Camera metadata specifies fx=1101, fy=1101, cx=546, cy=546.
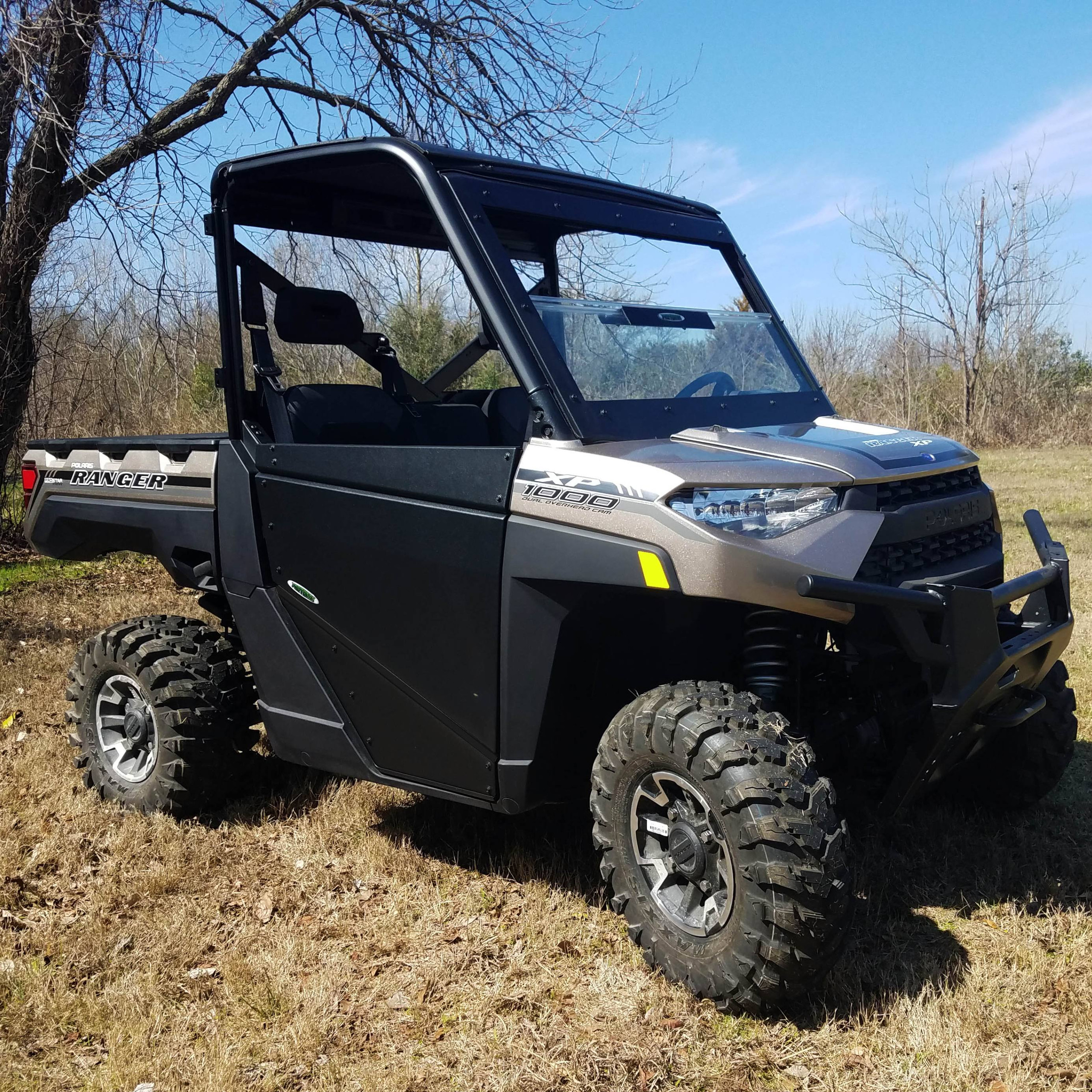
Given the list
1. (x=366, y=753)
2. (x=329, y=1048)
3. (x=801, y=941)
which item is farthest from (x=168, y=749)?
(x=801, y=941)

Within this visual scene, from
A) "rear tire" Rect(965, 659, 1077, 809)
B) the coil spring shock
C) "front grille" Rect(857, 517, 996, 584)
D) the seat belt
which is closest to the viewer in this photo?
"front grille" Rect(857, 517, 996, 584)

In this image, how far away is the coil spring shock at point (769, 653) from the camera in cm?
300

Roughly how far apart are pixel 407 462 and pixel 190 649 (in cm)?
154

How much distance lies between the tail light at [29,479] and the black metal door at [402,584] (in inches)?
65.3

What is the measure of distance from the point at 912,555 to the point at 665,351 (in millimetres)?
1010

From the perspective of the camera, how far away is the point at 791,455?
2.90m

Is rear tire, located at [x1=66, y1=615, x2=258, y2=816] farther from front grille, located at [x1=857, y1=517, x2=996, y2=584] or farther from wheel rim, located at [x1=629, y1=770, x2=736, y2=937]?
front grille, located at [x1=857, y1=517, x2=996, y2=584]

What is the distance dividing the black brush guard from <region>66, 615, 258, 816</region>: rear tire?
241 centimetres

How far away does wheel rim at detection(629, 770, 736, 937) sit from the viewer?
2816mm

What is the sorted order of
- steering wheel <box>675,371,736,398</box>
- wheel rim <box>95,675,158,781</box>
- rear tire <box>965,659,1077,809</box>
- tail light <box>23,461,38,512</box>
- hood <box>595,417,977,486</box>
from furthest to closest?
tail light <box>23,461,38,512</box> < wheel rim <box>95,675,158,781</box> < rear tire <box>965,659,1077,809</box> < steering wheel <box>675,371,736,398</box> < hood <box>595,417,977,486</box>

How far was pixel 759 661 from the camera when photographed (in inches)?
119

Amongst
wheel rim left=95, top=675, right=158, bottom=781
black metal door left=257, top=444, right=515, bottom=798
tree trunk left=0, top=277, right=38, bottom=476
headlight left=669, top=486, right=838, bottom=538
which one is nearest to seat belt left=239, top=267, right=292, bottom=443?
black metal door left=257, top=444, right=515, bottom=798

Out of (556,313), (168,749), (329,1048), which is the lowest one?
(329,1048)

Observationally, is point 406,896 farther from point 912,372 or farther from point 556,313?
point 912,372
